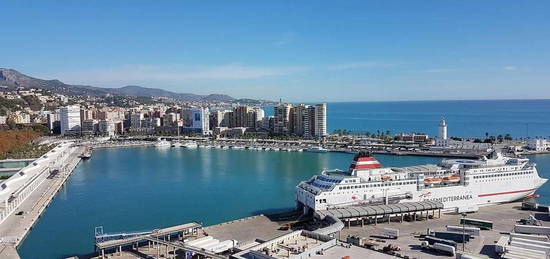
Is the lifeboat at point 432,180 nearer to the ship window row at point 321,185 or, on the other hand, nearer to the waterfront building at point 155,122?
the ship window row at point 321,185

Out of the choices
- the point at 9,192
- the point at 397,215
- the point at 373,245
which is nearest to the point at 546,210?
the point at 397,215

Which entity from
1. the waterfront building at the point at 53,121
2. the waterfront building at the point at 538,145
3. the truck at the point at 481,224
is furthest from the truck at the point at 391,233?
the waterfront building at the point at 53,121

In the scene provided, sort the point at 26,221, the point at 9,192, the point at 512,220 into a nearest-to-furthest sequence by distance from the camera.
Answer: the point at 512,220
the point at 26,221
the point at 9,192

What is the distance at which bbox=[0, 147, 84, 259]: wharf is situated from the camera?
12.5 metres

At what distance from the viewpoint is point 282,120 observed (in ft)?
159

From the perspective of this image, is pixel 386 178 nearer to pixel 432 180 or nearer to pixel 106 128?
pixel 432 180

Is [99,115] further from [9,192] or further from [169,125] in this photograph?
[9,192]

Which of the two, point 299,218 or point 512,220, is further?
point 299,218

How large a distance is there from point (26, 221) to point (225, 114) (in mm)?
40747

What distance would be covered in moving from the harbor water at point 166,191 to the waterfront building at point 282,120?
40.7 feet

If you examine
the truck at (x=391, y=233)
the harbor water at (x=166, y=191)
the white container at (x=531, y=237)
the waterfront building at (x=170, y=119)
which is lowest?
the harbor water at (x=166, y=191)

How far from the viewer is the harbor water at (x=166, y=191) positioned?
15000mm

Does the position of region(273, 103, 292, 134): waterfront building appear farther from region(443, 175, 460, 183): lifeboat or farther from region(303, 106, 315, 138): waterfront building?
region(443, 175, 460, 183): lifeboat

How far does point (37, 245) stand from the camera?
13.3 meters
